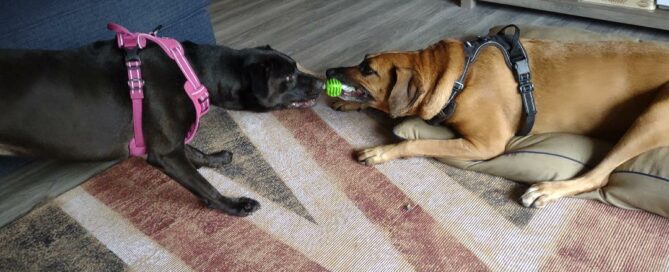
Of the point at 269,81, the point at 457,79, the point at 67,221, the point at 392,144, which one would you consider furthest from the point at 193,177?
the point at 457,79

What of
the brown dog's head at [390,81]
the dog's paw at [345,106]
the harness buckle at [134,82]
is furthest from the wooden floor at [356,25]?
the harness buckle at [134,82]

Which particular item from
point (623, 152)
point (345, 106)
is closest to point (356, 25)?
point (345, 106)

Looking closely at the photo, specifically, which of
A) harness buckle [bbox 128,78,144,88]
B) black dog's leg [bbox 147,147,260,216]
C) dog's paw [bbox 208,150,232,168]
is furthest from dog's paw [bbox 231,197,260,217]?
harness buckle [bbox 128,78,144,88]

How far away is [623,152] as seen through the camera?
2.06m

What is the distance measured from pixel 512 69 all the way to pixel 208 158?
160 centimetres

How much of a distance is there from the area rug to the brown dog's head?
0.35 meters

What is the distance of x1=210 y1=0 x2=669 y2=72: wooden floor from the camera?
11.8 ft

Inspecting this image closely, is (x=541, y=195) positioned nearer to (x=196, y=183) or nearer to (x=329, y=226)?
(x=329, y=226)

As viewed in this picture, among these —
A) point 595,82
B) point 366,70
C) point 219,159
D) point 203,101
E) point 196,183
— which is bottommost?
point 219,159

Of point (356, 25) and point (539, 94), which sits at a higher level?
point (539, 94)

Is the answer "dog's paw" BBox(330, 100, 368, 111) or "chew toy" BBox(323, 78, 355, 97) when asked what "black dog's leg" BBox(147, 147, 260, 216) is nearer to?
"chew toy" BBox(323, 78, 355, 97)

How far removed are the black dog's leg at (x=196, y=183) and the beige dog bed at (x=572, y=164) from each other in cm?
89

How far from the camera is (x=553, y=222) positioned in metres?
2.10

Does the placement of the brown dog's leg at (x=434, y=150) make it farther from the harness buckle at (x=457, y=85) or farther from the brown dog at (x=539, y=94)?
the harness buckle at (x=457, y=85)
